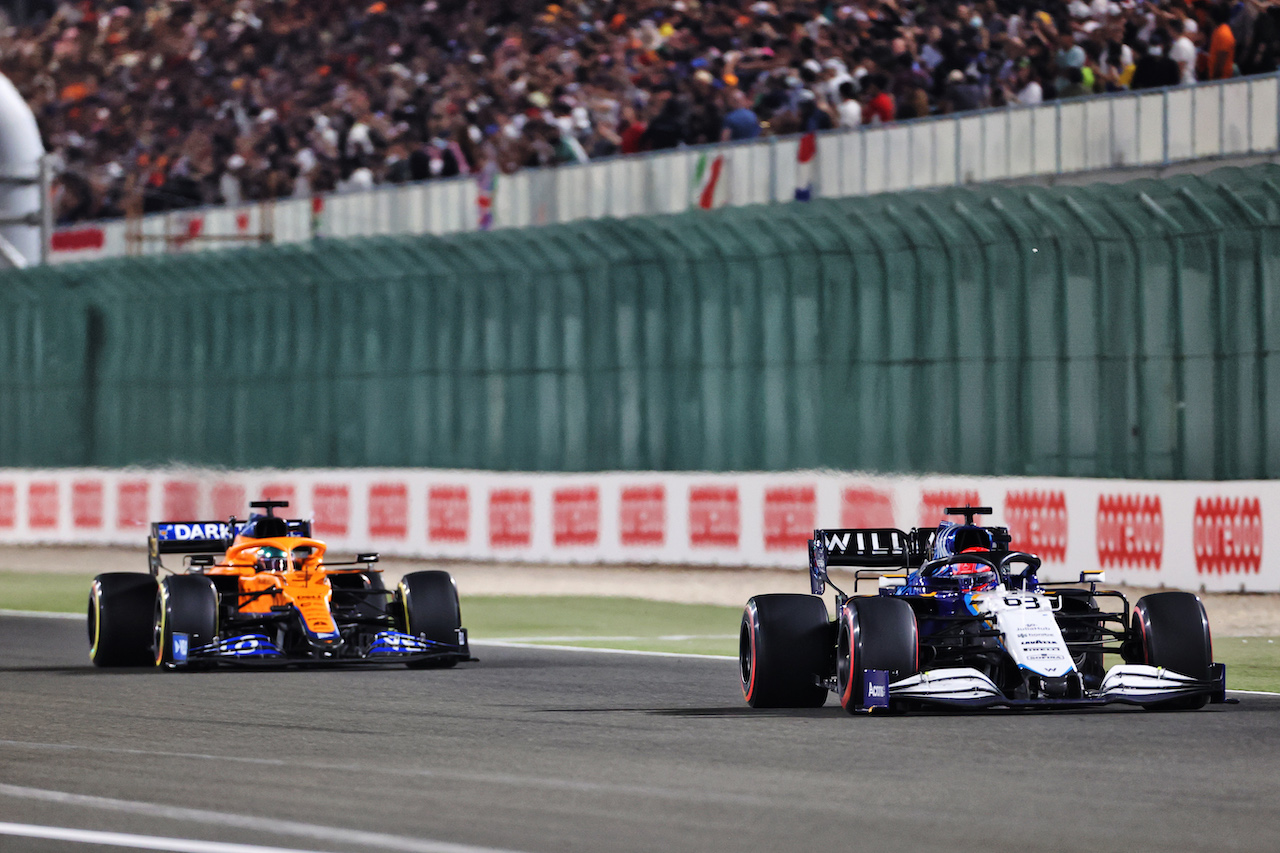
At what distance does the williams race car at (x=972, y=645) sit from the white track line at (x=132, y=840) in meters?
4.37

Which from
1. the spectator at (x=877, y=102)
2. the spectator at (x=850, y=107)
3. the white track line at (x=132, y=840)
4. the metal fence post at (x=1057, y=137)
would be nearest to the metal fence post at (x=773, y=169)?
the spectator at (x=850, y=107)

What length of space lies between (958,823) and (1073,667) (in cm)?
357

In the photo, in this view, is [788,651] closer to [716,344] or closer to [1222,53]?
[716,344]

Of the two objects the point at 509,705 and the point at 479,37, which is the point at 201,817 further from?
the point at 479,37

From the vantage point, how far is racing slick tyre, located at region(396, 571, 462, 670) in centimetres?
1456

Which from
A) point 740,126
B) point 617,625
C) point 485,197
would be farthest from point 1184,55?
point 485,197

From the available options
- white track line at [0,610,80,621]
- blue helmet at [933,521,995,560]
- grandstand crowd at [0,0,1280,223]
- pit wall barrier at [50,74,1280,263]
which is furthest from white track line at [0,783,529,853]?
grandstand crowd at [0,0,1280,223]

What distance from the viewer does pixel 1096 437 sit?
20.7 metres

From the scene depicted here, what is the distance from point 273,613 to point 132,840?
7.14 metres

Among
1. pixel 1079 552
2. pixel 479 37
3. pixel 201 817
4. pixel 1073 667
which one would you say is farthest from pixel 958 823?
pixel 479 37

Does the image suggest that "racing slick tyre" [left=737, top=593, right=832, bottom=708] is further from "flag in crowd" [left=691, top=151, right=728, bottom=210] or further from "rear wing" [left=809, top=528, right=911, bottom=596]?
"flag in crowd" [left=691, top=151, right=728, bottom=210]

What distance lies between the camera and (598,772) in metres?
9.05

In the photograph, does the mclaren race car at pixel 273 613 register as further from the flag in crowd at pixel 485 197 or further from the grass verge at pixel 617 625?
the flag in crowd at pixel 485 197

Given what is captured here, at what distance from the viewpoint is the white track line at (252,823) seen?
23.2 feet
